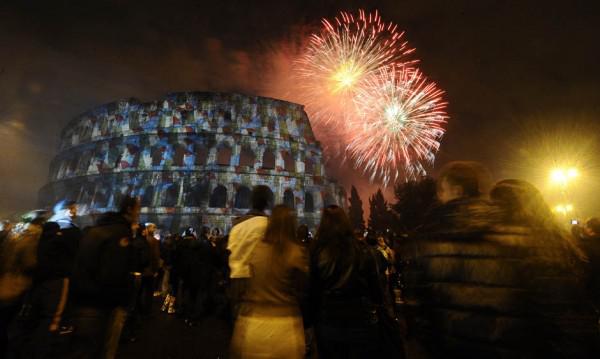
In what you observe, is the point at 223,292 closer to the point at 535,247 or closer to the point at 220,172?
the point at 535,247

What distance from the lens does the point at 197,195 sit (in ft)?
88.0

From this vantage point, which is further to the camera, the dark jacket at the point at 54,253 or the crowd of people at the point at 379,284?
the dark jacket at the point at 54,253

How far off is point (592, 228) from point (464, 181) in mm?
2979

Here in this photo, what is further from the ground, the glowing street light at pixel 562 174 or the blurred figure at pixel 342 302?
the glowing street light at pixel 562 174

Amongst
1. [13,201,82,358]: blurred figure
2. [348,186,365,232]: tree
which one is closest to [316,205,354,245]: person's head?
[13,201,82,358]: blurred figure

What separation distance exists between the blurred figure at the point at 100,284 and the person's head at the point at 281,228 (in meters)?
1.56

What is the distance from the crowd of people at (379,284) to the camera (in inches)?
57.9

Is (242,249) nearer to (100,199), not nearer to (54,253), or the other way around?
(54,253)

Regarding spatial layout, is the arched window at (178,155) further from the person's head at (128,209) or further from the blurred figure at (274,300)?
the blurred figure at (274,300)

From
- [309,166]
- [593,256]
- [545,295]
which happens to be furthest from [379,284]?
[309,166]

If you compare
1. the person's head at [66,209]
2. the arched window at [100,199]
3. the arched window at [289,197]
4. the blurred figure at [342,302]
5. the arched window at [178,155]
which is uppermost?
the arched window at [178,155]

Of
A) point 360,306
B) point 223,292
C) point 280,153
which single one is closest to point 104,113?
point 280,153

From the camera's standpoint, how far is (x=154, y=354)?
14.6ft

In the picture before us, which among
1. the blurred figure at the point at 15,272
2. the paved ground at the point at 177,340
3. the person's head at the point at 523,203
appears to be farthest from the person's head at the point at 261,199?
the paved ground at the point at 177,340
